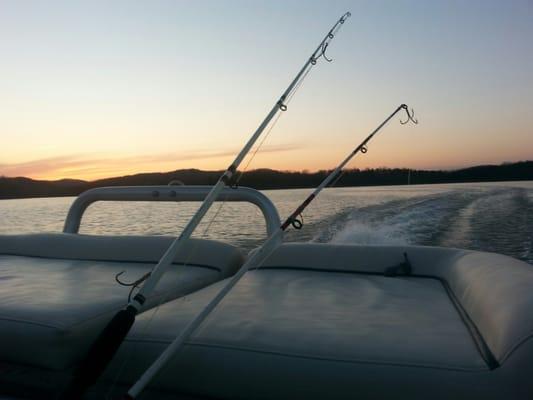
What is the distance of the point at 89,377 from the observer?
3.82ft

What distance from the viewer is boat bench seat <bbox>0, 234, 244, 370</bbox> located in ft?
4.37

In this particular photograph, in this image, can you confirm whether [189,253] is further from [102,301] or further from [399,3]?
[399,3]

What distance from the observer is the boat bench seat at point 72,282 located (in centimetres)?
133

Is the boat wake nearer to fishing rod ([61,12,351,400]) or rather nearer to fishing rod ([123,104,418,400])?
fishing rod ([123,104,418,400])

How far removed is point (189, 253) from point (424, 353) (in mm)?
1723

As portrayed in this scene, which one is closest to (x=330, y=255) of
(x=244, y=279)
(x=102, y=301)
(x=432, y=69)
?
(x=244, y=279)

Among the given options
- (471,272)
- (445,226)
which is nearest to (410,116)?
(471,272)

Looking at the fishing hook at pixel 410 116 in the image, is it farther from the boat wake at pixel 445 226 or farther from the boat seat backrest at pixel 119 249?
the boat wake at pixel 445 226

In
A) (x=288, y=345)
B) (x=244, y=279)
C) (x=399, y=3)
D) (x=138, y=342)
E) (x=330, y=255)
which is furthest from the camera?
(x=399, y=3)

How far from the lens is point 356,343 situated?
4.03ft

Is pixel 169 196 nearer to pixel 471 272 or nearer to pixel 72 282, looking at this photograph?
pixel 72 282

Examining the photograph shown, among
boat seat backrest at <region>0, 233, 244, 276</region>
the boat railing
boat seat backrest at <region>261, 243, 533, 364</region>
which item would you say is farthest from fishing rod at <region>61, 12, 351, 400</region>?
the boat railing

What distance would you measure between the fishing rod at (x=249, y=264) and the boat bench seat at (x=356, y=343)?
0.30 feet

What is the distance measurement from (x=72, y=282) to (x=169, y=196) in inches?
59.7
